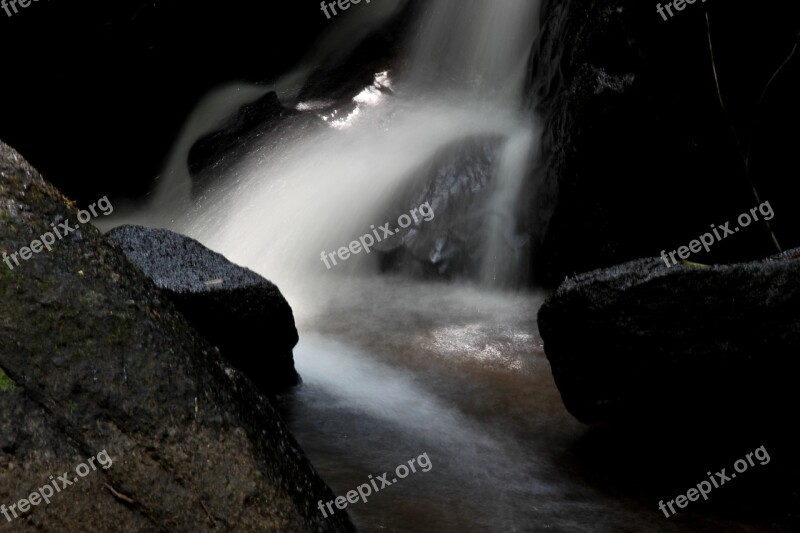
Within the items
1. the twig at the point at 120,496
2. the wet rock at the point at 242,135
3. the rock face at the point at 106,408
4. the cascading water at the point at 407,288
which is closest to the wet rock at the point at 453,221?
the cascading water at the point at 407,288

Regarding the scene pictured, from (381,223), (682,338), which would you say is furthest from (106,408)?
(381,223)

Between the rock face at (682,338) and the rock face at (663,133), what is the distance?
138 centimetres

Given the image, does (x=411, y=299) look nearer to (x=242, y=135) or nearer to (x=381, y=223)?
(x=381, y=223)

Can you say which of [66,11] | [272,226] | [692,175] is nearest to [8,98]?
[66,11]

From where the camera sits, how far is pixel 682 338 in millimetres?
3469

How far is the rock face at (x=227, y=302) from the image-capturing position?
4.12 m

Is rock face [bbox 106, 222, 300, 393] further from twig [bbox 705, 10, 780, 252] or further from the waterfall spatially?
twig [bbox 705, 10, 780, 252]

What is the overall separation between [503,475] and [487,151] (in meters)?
3.85

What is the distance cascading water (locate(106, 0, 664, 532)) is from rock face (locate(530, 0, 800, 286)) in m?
0.68

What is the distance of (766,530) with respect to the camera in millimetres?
3148

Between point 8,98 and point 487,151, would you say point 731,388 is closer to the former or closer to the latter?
point 487,151

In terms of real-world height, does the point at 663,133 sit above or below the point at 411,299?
above

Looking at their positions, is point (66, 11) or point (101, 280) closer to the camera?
point (101, 280)

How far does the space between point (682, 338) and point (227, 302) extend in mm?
2168
